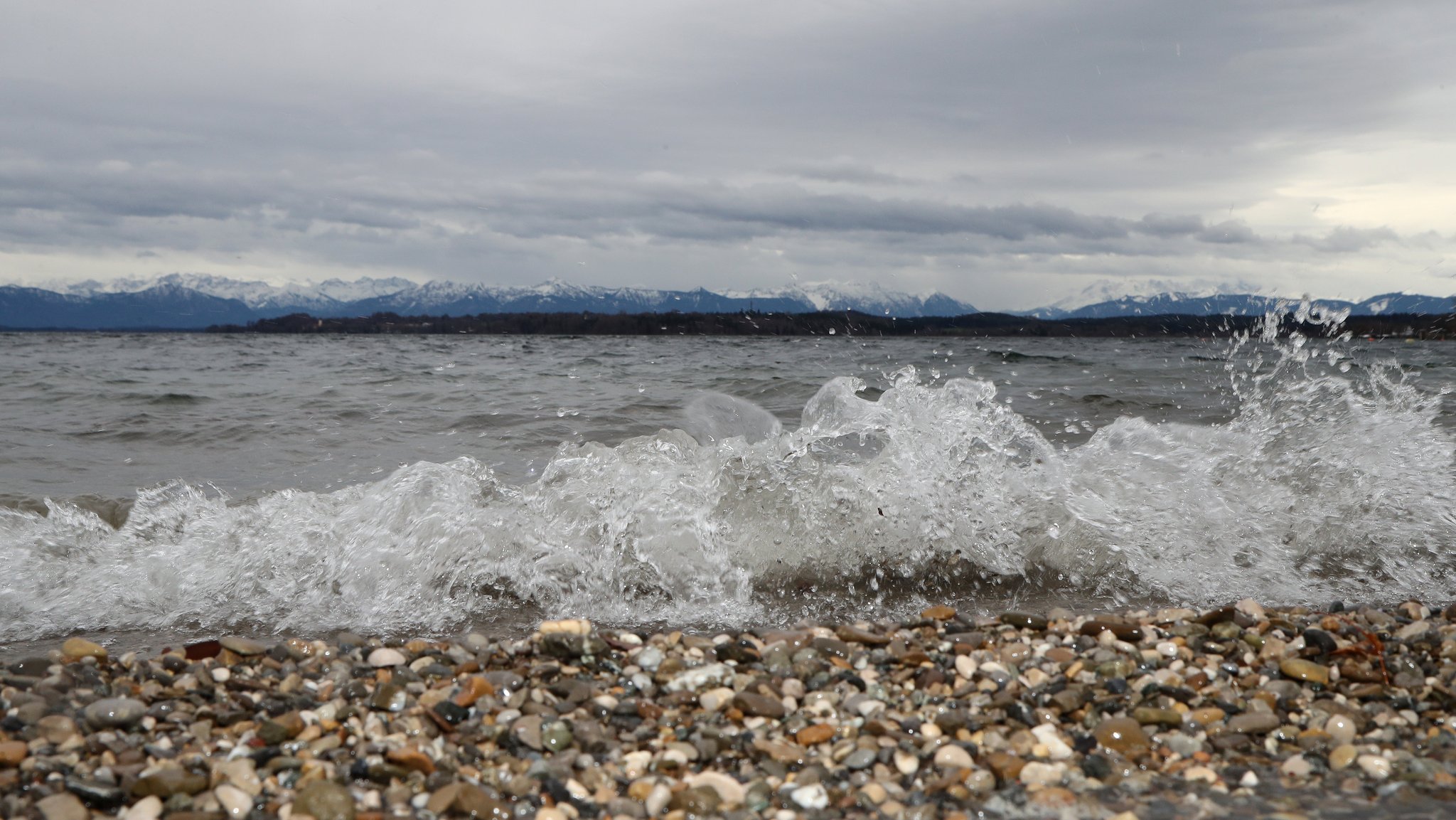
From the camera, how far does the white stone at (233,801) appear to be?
2.46m

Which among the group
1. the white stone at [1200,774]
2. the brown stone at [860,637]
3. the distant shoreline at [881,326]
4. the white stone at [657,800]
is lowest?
the white stone at [657,800]

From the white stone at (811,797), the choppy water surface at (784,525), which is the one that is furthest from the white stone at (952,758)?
the choppy water surface at (784,525)

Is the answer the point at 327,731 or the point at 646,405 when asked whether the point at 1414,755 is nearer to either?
the point at 327,731

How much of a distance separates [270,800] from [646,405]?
10764mm

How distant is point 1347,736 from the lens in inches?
113

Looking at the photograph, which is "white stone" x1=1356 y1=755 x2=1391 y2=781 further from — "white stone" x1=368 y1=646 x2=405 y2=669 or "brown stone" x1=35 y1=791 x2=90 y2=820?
"brown stone" x1=35 y1=791 x2=90 y2=820

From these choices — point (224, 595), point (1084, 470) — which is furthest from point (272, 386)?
point (1084, 470)

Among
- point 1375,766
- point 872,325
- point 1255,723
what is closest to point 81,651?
point 1255,723

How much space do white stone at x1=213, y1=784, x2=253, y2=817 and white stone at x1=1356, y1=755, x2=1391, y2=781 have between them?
127 inches

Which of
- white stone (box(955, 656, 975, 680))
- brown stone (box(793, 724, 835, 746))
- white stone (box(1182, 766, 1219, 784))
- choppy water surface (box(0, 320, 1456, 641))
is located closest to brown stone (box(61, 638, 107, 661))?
choppy water surface (box(0, 320, 1456, 641))

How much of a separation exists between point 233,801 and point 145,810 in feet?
0.75

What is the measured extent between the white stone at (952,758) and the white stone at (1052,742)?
26 cm

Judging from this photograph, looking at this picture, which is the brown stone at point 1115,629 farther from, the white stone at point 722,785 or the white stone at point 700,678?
the white stone at point 722,785

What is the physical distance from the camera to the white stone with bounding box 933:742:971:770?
268 cm
